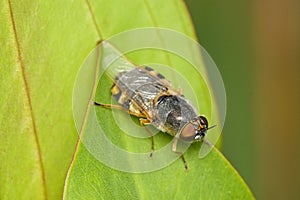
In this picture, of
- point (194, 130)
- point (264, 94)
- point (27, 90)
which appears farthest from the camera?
point (264, 94)

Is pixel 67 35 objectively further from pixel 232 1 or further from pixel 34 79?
pixel 232 1

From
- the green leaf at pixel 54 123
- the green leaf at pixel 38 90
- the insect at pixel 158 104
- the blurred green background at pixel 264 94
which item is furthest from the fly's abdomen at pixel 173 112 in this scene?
the blurred green background at pixel 264 94

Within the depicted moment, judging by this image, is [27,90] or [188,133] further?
[188,133]

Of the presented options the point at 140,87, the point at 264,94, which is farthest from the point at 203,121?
the point at 264,94

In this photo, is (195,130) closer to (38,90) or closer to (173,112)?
(173,112)

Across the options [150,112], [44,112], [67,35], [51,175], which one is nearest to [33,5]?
[67,35]

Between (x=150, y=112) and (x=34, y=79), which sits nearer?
(x=34, y=79)

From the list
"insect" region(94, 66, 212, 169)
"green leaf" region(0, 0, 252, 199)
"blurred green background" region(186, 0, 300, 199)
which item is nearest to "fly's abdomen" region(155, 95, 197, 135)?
"insect" region(94, 66, 212, 169)
